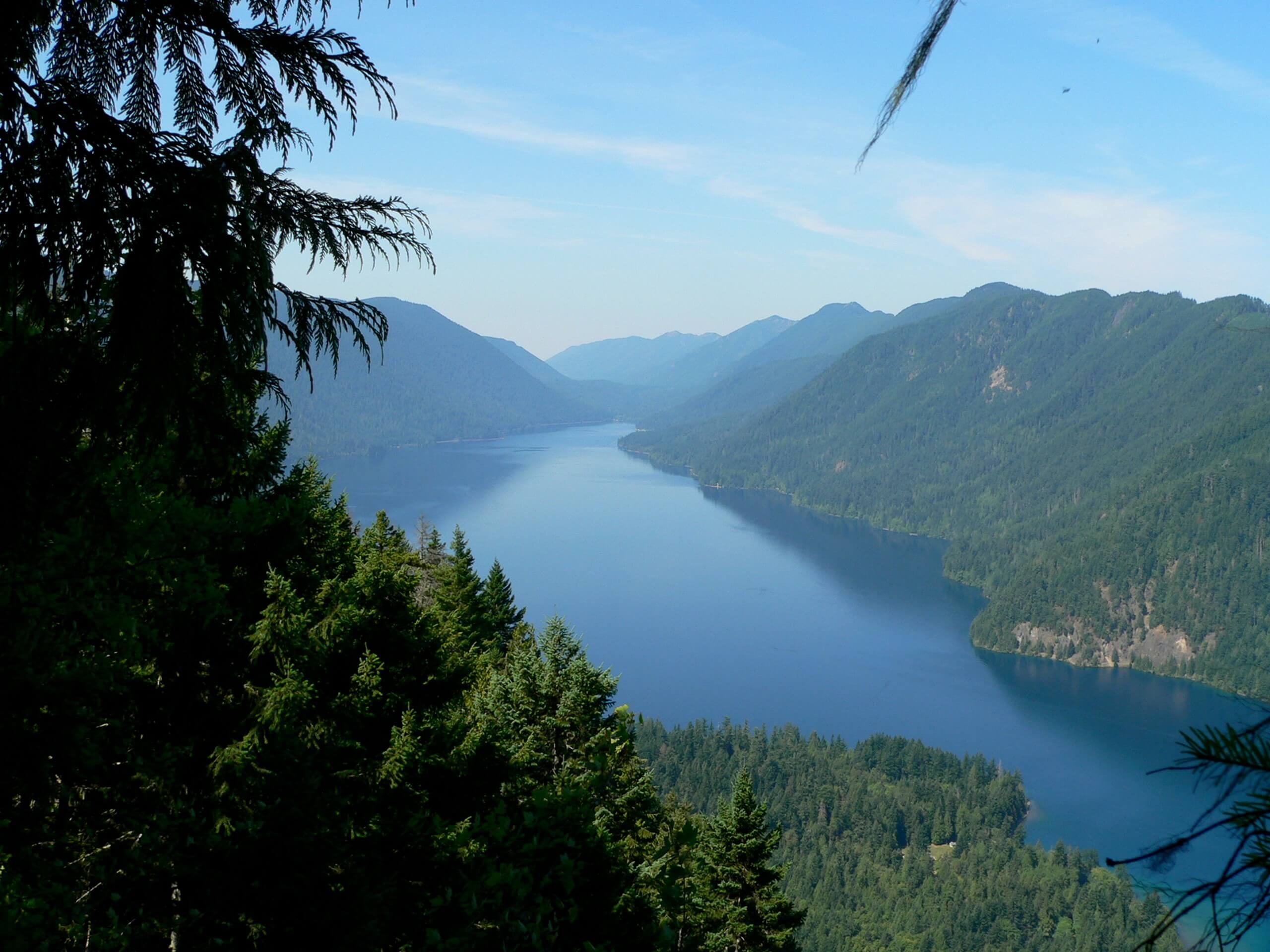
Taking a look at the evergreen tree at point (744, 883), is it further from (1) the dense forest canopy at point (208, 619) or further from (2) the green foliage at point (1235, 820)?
(2) the green foliage at point (1235, 820)

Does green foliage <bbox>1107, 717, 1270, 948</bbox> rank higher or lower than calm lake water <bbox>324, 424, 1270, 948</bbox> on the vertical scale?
higher

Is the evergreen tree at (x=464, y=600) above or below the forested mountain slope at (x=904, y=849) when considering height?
above

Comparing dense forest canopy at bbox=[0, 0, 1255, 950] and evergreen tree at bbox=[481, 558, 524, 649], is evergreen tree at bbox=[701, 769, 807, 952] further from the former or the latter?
evergreen tree at bbox=[481, 558, 524, 649]

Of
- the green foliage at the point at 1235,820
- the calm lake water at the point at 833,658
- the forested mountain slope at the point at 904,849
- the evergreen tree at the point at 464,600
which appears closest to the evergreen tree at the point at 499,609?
the evergreen tree at the point at 464,600

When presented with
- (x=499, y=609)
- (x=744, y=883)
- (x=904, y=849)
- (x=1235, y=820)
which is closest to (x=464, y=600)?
(x=499, y=609)

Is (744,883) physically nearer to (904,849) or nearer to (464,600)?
(464,600)

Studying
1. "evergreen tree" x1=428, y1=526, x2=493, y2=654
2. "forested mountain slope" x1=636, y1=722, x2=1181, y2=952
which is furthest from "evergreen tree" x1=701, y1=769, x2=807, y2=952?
"forested mountain slope" x1=636, y1=722, x2=1181, y2=952
